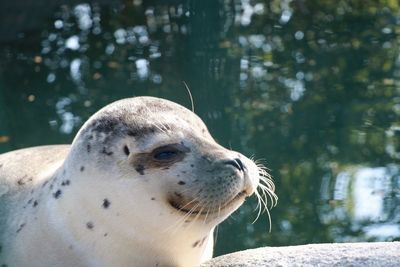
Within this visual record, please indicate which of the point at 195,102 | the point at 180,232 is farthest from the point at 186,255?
the point at 195,102

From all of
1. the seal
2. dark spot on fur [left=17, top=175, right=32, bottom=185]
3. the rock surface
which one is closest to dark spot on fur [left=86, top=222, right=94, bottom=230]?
the seal

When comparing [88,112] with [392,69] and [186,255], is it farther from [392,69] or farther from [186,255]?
[186,255]

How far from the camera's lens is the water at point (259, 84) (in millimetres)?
4949

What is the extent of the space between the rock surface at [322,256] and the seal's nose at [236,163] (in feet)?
1.08

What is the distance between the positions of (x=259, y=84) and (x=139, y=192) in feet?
11.8

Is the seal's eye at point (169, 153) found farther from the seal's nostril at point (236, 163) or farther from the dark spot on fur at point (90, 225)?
the dark spot on fur at point (90, 225)

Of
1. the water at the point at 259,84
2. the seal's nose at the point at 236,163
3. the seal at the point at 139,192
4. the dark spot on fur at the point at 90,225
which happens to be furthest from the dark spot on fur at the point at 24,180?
the water at the point at 259,84

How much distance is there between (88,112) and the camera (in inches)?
244

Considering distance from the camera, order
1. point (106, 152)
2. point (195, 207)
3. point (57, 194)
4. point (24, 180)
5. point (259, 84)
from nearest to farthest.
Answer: point (195, 207)
point (106, 152)
point (57, 194)
point (24, 180)
point (259, 84)

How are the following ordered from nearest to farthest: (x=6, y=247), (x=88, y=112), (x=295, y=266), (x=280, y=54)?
(x=295, y=266)
(x=6, y=247)
(x=88, y=112)
(x=280, y=54)

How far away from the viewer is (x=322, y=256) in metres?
3.09

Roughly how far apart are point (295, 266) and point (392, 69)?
4080mm

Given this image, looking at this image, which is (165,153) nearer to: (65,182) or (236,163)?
(236,163)

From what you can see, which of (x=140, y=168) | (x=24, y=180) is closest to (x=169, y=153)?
(x=140, y=168)
